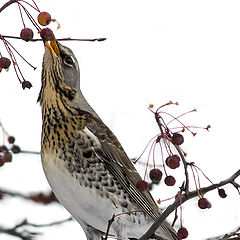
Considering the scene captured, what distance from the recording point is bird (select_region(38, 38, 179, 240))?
3.83 metres

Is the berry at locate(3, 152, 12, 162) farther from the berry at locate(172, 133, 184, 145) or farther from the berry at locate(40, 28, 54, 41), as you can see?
the berry at locate(172, 133, 184, 145)

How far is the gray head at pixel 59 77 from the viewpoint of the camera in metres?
4.14

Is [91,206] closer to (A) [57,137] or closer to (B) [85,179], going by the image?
(B) [85,179]

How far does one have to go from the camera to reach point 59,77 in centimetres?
423

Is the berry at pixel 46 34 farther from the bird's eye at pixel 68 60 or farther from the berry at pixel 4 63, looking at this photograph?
the bird's eye at pixel 68 60

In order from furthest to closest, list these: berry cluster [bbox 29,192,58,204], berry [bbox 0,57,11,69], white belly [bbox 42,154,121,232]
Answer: berry cluster [bbox 29,192,58,204]
white belly [bbox 42,154,121,232]
berry [bbox 0,57,11,69]

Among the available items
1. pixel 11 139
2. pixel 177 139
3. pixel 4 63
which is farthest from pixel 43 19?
pixel 11 139

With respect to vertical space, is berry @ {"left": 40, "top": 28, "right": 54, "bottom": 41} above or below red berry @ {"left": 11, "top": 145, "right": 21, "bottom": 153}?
above

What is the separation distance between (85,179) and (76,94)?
0.81m

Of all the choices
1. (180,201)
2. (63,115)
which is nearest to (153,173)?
(180,201)

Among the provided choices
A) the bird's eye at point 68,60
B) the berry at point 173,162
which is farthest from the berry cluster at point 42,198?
the berry at point 173,162

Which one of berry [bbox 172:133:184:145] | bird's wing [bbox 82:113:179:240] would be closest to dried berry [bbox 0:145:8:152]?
bird's wing [bbox 82:113:179:240]

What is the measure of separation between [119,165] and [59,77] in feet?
2.71

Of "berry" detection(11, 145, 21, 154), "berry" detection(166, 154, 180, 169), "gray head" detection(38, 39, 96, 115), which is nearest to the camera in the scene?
"berry" detection(166, 154, 180, 169)
